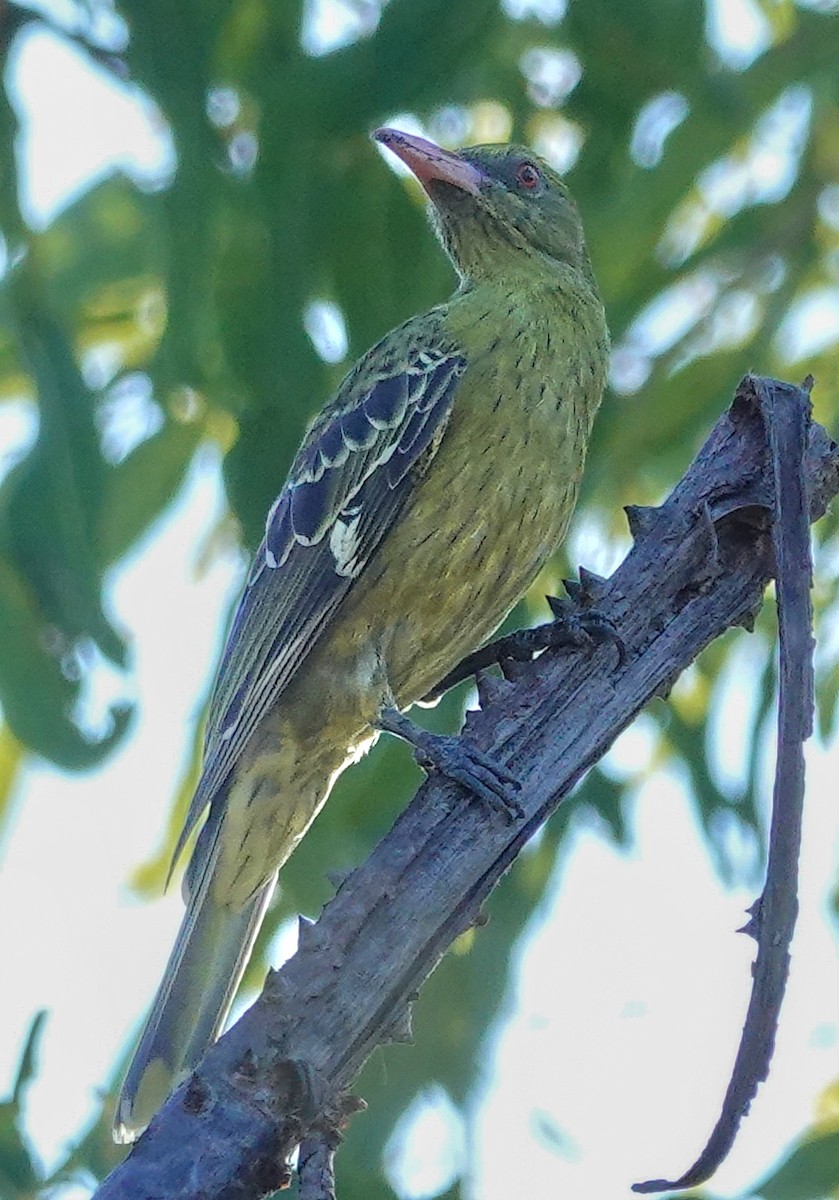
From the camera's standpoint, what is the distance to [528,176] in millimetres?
3846

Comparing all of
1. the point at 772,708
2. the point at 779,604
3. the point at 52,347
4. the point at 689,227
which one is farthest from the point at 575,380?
the point at 779,604

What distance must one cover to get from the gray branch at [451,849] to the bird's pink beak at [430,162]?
1265 millimetres

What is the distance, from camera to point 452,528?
10.5 feet

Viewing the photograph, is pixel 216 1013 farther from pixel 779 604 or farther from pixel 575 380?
pixel 779 604

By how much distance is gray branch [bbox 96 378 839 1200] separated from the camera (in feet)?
5.24

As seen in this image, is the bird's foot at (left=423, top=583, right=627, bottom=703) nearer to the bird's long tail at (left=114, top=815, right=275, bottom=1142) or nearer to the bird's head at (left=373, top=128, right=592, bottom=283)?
the bird's long tail at (left=114, top=815, right=275, bottom=1142)

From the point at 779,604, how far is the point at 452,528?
4.68ft

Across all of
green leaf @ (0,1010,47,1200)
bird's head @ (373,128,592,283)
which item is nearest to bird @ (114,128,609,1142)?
bird's head @ (373,128,592,283)

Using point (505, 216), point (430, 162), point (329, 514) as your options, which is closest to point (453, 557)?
point (329, 514)

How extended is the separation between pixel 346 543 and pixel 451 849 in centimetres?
145

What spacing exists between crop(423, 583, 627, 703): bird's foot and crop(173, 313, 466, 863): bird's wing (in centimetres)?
26

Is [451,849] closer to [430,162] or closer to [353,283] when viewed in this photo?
[353,283]

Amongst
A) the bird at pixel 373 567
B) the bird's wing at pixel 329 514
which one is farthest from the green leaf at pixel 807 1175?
the bird's wing at pixel 329 514

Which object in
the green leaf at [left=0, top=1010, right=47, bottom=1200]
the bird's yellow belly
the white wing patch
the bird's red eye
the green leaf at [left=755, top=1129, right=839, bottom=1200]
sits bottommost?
the green leaf at [left=755, top=1129, right=839, bottom=1200]
